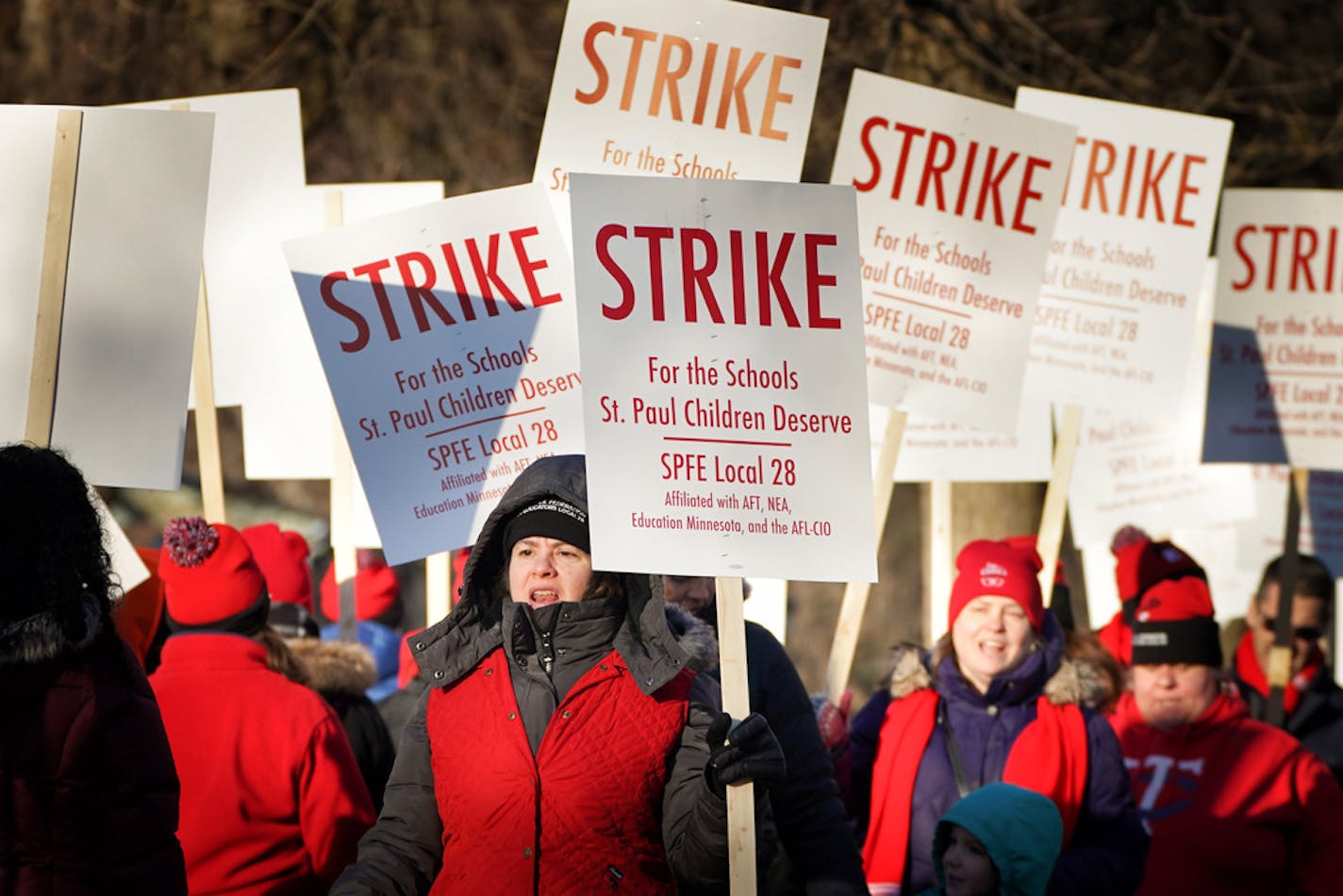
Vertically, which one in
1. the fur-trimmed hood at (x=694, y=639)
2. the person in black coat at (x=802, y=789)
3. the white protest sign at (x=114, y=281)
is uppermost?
the white protest sign at (x=114, y=281)

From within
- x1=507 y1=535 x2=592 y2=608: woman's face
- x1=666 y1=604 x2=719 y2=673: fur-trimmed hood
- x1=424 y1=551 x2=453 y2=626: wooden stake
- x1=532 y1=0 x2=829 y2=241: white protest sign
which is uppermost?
x1=532 y1=0 x2=829 y2=241: white protest sign

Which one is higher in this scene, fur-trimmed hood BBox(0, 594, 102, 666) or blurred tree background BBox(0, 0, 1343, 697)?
blurred tree background BBox(0, 0, 1343, 697)

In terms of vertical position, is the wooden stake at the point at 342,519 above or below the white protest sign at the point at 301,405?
below

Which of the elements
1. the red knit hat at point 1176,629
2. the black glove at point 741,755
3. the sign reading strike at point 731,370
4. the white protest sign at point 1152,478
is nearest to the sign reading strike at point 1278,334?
the white protest sign at point 1152,478

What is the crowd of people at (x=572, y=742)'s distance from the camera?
3.70 metres

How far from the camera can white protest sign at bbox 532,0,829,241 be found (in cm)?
578

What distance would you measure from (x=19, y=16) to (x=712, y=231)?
10512 mm

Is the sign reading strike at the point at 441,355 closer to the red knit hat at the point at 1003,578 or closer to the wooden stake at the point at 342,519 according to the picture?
the wooden stake at the point at 342,519

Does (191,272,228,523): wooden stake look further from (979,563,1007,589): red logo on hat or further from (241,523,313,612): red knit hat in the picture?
(979,563,1007,589): red logo on hat

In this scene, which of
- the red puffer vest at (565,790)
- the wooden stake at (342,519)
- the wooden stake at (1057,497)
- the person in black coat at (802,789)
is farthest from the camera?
the wooden stake at (1057,497)

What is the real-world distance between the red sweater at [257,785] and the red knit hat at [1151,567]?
2947 mm

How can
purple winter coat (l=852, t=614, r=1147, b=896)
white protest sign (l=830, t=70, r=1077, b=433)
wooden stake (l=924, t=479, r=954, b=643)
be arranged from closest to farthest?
purple winter coat (l=852, t=614, r=1147, b=896) → white protest sign (l=830, t=70, r=1077, b=433) → wooden stake (l=924, t=479, r=954, b=643)

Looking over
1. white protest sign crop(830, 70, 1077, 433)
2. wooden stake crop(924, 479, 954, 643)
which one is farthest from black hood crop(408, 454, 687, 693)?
wooden stake crop(924, 479, 954, 643)

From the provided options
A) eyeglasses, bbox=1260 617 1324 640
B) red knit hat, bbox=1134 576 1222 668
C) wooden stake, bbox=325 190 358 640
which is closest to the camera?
red knit hat, bbox=1134 576 1222 668
